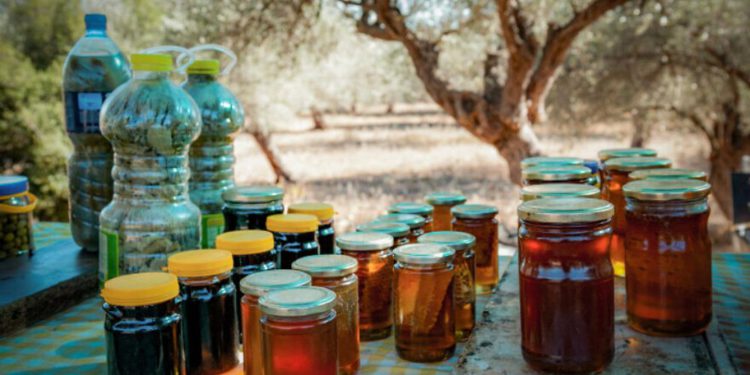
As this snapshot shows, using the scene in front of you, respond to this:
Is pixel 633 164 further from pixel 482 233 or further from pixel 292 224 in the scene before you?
pixel 292 224

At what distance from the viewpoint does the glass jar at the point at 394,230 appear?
1.55 m

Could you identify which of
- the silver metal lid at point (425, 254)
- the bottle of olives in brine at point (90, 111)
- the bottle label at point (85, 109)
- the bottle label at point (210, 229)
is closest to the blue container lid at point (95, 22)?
the bottle of olives in brine at point (90, 111)

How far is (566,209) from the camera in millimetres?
1135

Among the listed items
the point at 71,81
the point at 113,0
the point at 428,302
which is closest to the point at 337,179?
the point at 113,0

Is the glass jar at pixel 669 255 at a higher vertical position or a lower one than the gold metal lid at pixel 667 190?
lower

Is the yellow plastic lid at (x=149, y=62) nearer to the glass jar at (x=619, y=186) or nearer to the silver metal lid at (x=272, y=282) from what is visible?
the silver metal lid at (x=272, y=282)

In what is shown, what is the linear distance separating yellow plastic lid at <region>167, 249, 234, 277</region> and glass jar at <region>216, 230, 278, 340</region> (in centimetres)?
9

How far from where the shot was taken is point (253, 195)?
5.52 ft

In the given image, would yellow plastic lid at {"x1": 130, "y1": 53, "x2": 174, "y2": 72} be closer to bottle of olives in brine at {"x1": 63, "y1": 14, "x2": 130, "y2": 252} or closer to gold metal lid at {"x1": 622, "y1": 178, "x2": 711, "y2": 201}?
bottle of olives in brine at {"x1": 63, "y1": 14, "x2": 130, "y2": 252}

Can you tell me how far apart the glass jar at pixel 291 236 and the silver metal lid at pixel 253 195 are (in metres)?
0.18

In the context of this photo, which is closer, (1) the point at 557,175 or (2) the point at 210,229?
(1) the point at 557,175

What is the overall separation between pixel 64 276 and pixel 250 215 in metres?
0.66

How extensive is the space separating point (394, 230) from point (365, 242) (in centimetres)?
16

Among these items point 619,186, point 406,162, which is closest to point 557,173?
point 619,186
